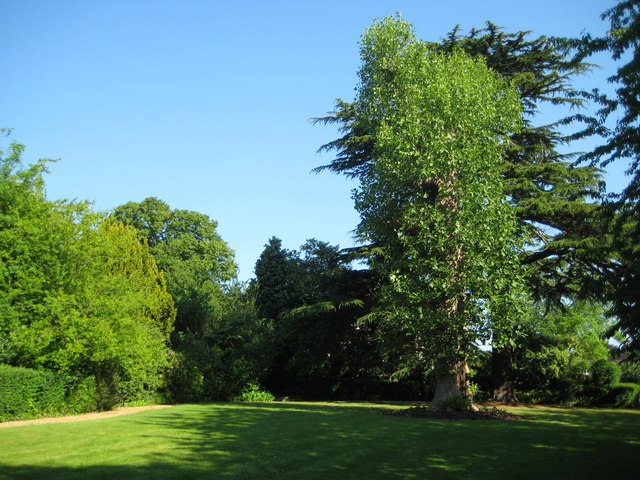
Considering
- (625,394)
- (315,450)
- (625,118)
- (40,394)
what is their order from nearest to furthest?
(625,118)
(315,450)
(40,394)
(625,394)

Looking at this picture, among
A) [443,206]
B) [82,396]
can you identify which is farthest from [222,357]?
[443,206]

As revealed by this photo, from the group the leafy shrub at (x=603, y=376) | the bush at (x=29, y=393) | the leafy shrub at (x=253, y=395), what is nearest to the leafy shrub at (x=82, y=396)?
the bush at (x=29, y=393)

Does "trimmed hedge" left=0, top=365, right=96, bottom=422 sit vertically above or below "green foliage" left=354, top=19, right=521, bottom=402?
below

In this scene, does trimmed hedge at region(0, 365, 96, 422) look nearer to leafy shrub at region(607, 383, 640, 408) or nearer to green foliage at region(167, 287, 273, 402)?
green foliage at region(167, 287, 273, 402)

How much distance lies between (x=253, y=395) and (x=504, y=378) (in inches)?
516

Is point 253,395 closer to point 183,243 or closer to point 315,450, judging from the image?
point 315,450

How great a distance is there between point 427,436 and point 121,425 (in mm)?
7908

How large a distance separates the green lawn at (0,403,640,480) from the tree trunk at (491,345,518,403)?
10.5 m

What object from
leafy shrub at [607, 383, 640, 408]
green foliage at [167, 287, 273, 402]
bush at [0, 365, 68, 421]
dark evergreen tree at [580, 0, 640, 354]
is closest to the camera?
dark evergreen tree at [580, 0, 640, 354]

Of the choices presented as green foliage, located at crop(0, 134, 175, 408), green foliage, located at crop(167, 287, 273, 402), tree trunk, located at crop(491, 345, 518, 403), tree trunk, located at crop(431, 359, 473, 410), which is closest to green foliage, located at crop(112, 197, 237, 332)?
green foliage, located at crop(167, 287, 273, 402)

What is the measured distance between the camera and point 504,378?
24.9 metres

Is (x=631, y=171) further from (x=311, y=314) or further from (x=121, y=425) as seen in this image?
(x=311, y=314)

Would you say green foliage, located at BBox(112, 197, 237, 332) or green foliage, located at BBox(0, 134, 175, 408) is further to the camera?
green foliage, located at BBox(112, 197, 237, 332)

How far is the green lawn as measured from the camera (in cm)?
769
